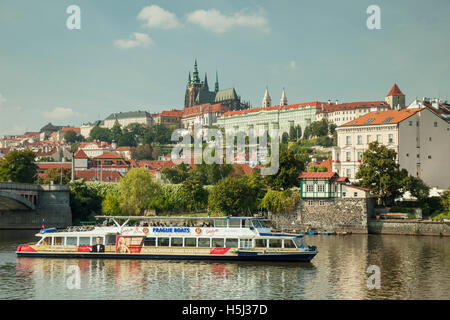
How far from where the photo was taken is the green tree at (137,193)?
80.2m

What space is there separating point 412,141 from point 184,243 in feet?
163

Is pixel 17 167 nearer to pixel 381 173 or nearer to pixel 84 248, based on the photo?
pixel 84 248

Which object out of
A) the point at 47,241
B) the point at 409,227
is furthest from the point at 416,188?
the point at 47,241

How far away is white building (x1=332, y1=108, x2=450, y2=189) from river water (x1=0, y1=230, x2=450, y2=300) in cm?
3462

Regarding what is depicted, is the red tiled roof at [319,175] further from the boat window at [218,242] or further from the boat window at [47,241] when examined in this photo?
the boat window at [47,241]

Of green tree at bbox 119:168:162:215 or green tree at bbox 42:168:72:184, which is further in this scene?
green tree at bbox 42:168:72:184

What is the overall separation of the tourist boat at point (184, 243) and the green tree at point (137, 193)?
30.7m

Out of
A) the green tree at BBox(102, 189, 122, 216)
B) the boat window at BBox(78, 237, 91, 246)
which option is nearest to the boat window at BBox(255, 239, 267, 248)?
the boat window at BBox(78, 237, 91, 246)

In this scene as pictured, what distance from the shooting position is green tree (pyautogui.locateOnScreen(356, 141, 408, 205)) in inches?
2926

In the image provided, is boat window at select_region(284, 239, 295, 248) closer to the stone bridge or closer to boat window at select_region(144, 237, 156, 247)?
boat window at select_region(144, 237, 156, 247)

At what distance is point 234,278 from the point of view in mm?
38906

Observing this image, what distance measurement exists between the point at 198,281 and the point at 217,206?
3777 cm

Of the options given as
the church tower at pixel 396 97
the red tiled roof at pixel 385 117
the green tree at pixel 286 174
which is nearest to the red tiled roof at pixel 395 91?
the church tower at pixel 396 97

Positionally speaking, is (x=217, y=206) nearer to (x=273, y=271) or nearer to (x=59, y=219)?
(x=59, y=219)
